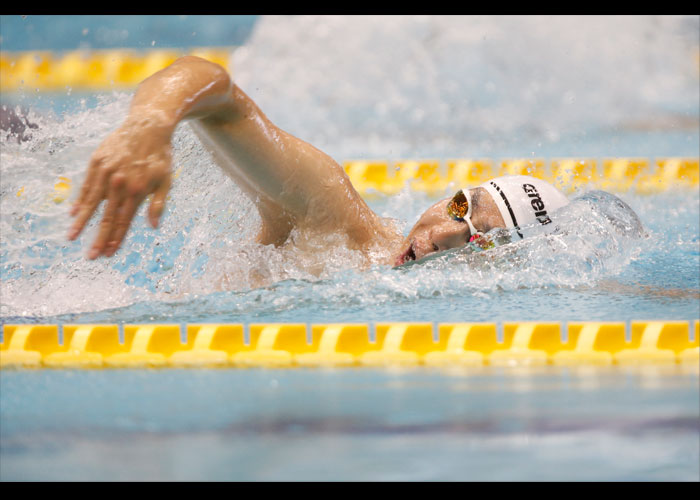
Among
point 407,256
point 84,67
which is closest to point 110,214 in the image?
point 407,256

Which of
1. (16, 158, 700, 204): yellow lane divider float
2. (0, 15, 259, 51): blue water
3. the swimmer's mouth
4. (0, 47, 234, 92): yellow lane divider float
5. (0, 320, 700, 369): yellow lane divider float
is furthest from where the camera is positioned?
(0, 15, 259, 51): blue water

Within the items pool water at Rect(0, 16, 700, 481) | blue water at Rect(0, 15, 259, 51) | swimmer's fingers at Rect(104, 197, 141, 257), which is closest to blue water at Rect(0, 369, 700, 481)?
pool water at Rect(0, 16, 700, 481)

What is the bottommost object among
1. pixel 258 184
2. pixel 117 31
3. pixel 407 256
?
pixel 407 256

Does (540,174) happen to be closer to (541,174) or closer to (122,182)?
(541,174)

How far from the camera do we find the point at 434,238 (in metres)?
2.50

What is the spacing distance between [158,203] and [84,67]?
220 inches

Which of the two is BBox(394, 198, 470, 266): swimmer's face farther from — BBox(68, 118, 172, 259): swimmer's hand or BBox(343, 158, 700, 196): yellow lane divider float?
BBox(343, 158, 700, 196): yellow lane divider float

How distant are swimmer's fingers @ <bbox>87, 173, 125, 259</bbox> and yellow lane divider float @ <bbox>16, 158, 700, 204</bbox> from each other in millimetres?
3660

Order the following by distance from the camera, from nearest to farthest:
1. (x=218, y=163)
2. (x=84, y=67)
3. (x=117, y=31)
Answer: (x=218, y=163) < (x=84, y=67) < (x=117, y=31)

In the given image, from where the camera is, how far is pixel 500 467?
1.39 metres

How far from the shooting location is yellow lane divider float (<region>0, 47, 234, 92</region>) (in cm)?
641

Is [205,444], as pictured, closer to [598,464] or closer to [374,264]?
[598,464]

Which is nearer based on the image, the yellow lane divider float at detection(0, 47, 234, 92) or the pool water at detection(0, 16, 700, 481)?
the pool water at detection(0, 16, 700, 481)

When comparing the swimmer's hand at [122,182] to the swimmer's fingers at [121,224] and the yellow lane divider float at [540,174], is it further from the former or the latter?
the yellow lane divider float at [540,174]
